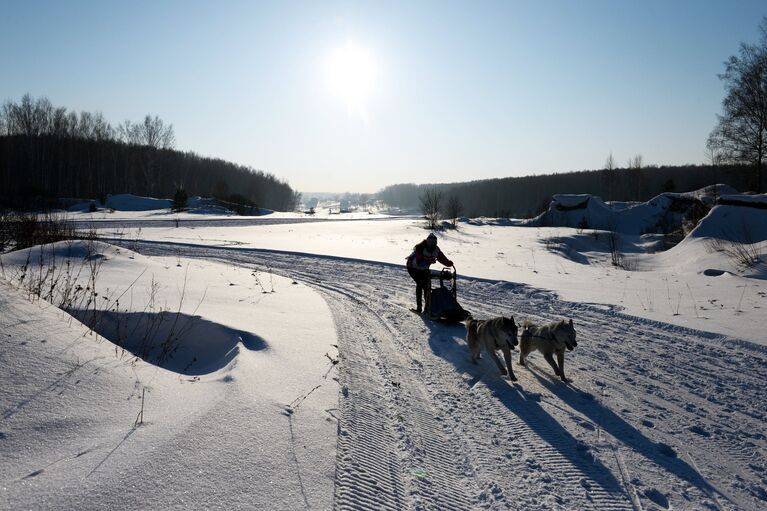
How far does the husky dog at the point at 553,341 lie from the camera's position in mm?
5298

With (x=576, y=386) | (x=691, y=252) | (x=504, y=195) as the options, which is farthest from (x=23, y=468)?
(x=504, y=195)

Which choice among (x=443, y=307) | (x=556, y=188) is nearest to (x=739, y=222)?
(x=443, y=307)

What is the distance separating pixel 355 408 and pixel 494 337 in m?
2.24

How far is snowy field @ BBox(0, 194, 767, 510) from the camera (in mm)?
2725

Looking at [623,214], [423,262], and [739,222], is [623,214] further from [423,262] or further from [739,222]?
[423,262]

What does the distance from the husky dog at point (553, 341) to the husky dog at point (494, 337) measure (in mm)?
385

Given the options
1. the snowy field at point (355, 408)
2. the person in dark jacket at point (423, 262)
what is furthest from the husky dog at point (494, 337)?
the person in dark jacket at point (423, 262)

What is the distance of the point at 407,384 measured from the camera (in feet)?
16.5

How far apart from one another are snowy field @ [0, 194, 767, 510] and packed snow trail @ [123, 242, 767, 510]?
0.8 inches

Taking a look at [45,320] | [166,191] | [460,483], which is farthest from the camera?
[166,191]

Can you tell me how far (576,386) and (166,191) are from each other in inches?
3017

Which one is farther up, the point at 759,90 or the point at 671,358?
the point at 759,90

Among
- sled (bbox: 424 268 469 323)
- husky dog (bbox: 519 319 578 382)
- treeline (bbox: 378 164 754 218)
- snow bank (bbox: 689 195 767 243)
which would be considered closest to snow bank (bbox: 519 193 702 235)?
snow bank (bbox: 689 195 767 243)

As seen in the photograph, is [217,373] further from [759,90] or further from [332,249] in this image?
[759,90]
